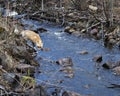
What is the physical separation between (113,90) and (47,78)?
0.81 meters

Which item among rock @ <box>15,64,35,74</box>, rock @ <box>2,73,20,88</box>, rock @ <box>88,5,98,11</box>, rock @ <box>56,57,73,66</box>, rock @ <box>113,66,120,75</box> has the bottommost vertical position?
rock @ <box>113,66,120,75</box>

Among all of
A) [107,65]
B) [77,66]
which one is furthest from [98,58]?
[77,66]

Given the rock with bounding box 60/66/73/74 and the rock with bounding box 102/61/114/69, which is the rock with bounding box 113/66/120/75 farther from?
the rock with bounding box 60/66/73/74

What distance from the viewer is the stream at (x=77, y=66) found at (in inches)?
164

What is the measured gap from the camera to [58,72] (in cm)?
467

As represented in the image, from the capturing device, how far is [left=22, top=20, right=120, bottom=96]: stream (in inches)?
164

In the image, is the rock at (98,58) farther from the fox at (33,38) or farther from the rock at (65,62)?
the fox at (33,38)

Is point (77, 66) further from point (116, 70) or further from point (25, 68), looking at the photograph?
point (25, 68)

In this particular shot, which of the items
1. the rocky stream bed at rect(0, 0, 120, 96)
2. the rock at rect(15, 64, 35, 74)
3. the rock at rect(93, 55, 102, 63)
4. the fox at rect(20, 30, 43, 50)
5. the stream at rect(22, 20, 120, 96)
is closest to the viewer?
the rocky stream bed at rect(0, 0, 120, 96)

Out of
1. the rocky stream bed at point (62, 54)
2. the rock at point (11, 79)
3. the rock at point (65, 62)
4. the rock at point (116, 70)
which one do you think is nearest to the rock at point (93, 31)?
the rocky stream bed at point (62, 54)

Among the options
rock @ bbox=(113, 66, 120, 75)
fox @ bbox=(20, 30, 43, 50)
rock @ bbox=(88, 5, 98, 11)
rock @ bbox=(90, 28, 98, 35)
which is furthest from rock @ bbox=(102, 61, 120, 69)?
rock @ bbox=(88, 5, 98, 11)

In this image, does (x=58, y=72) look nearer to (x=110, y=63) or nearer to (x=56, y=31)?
(x=110, y=63)

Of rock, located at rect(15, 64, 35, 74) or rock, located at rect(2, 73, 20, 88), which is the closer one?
rock, located at rect(2, 73, 20, 88)

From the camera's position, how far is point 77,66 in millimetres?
4910
